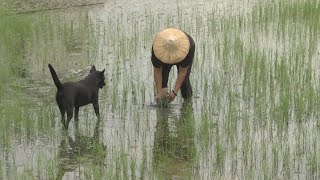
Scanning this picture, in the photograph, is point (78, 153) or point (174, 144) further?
point (174, 144)

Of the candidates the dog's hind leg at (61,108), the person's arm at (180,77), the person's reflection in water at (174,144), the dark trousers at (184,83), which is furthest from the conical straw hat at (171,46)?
the dog's hind leg at (61,108)

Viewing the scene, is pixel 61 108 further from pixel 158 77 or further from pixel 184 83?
pixel 184 83

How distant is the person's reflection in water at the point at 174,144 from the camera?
5.53 meters

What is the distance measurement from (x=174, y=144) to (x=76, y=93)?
0.99 meters

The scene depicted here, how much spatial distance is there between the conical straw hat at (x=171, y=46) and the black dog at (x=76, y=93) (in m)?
0.61

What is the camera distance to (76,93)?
245 inches

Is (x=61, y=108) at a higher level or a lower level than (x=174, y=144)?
higher

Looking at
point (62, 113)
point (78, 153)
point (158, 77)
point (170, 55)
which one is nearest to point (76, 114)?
point (62, 113)

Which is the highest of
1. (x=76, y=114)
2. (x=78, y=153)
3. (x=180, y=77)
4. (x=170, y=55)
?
(x=170, y=55)

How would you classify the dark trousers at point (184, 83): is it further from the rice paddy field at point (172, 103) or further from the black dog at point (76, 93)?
the black dog at point (76, 93)

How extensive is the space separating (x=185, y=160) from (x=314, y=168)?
41.5 inches

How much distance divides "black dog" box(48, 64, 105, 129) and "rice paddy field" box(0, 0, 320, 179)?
0.22 m

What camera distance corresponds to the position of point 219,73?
8.00m

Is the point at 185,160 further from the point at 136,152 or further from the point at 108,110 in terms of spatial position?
the point at 108,110
